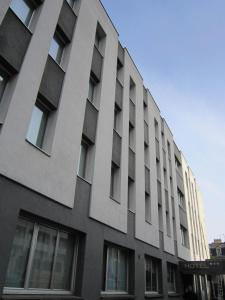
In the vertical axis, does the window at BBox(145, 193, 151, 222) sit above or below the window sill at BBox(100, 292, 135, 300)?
above

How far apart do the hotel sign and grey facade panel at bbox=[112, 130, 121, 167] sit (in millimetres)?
11220

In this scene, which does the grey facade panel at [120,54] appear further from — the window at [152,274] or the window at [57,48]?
the window at [152,274]

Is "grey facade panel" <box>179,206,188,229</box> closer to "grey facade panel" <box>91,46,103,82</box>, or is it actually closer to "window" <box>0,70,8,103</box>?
"grey facade panel" <box>91,46,103,82</box>

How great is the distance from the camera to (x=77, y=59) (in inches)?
434

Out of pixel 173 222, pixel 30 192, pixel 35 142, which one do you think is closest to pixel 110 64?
pixel 35 142

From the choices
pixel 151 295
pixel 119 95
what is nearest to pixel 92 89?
pixel 119 95

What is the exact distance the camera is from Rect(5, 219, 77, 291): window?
6766 millimetres

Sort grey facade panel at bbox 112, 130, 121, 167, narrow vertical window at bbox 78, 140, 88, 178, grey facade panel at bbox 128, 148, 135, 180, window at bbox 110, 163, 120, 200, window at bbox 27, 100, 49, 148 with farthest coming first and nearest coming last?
grey facade panel at bbox 128, 148, 135, 180
grey facade panel at bbox 112, 130, 121, 167
window at bbox 110, 163, 120, 200
narrow vertical window at bbox 78, 140, 88, 178
window at bbox 27, 100, 49, 148

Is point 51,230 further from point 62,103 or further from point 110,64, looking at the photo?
point 110,64

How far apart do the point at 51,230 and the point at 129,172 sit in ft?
22.1

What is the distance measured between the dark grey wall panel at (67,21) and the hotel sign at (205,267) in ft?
55.2

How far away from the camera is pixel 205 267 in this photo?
736 inches

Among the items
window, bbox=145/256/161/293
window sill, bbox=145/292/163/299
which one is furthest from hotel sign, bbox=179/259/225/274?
window sill, bbox=145/292/163/299

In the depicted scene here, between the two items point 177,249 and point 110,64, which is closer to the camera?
point 110,64
